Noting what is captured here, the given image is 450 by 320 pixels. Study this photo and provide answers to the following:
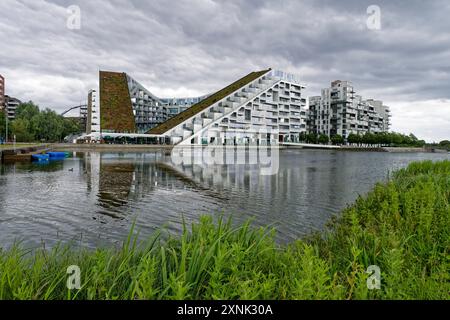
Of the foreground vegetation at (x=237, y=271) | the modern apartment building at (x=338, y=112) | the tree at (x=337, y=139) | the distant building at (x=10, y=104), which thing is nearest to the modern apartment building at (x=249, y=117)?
the tree at (x=337, y=139)

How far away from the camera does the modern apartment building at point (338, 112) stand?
177 m

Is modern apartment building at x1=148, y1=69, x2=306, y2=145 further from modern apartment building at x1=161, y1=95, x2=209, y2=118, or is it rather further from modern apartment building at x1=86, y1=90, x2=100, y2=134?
modern apartment building at x1=161, y1=95, x2=209, y2=118

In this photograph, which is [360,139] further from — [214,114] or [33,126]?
[33,126]

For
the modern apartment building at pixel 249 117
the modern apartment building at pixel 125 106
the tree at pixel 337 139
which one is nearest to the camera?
the modern apartment building at pixel 249 117

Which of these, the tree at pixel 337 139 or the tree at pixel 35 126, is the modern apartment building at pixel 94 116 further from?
the tree at pixel 337 139

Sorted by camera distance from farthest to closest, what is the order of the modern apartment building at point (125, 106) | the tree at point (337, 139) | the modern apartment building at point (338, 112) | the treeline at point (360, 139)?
the modern apartment building at point (338, 112) → the tree at point (337, 139) → the treeline at point (360, 139) → the modern apartment building at point (125, 106)

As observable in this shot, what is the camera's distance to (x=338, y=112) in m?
178

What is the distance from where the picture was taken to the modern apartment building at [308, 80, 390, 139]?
177m

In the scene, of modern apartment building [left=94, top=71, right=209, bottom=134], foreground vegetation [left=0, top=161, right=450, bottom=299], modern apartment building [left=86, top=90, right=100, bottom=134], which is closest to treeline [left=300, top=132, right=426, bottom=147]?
modern apartment building [left=94, top=71, right=209, bottom=134]

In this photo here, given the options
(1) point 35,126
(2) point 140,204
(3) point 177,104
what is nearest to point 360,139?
(3) point 177,104

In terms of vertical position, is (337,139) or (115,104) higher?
(115,104)
